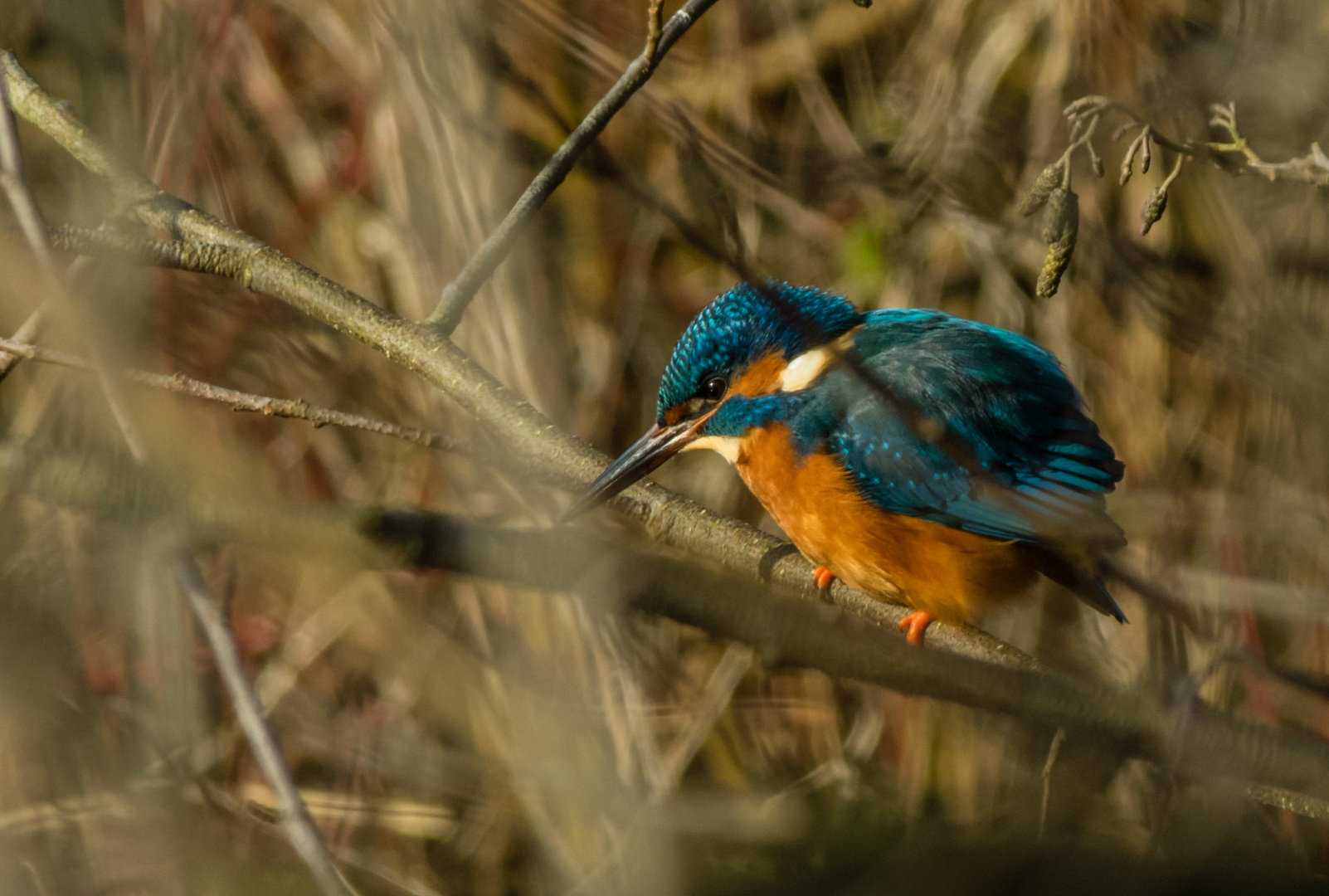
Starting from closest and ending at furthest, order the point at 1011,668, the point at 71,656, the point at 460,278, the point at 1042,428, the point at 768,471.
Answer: the point at 1011,668 → the point at 460,278 → the point at 1042,428 → the point at 768,471 → the point at 71,656

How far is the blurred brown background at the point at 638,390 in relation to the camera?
95.5 inches

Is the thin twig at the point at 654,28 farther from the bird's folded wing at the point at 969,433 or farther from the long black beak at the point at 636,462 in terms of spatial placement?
the bird's folded wing at the point at 969,433

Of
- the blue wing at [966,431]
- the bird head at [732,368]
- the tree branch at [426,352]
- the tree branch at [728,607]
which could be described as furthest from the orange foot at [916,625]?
the tree branch at [728,607]

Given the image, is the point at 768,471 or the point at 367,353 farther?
the point at 367,353

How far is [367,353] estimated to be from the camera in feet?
10.4

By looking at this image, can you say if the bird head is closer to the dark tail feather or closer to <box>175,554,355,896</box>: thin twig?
the dark tail feather

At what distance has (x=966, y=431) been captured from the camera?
7.02 feet

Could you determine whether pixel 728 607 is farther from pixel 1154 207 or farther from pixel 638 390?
pixel 638 390

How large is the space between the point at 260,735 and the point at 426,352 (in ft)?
3.03

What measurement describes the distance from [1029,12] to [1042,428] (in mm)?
1714

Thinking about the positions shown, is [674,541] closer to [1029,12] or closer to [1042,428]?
[1042,428]

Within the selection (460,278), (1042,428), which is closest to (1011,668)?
(460,278)

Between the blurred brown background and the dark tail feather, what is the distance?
142 millimetres

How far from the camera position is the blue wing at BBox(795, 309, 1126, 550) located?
83.5 inches
